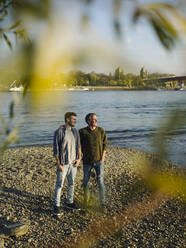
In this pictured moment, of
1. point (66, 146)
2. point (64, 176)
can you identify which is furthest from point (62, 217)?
point (66, 146)

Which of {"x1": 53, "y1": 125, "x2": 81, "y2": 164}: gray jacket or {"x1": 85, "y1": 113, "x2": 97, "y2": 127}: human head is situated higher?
{"x1": 85, "y1": 113, "x2": 97, "y2": 127}: human head

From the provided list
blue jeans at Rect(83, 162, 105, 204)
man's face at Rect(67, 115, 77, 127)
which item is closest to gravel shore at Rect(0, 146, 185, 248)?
blue jeans at Rect(83, 162, 105, 204)

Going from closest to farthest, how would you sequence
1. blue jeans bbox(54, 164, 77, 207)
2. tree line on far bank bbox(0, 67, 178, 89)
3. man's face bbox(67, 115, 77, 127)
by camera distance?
tree line on far bank bbox(0, 67, 178, 89) → man's face bbox(67, 115, 77, 127) → blue jeans bbox(54, 164, 77, 207)

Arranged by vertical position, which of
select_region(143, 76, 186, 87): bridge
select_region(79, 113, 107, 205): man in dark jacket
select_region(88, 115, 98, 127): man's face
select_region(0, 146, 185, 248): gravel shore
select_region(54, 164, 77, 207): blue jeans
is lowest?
select_region(0, 146, 185, 248): gravel shore

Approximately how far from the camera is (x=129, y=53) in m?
0.57

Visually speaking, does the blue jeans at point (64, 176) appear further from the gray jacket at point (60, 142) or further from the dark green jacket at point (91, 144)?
the dark green jacket at point (91, 144)

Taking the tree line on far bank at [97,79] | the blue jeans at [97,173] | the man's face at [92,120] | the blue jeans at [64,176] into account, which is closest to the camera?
the tree line on far bank at [97,79]

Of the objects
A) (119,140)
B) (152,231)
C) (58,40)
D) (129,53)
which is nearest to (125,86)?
(129,53)

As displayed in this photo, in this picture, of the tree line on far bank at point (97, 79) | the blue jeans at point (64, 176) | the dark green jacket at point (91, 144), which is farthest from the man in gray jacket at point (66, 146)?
the tree line on far bank at point (97, 79)

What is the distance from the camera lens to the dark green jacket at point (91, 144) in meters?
6.03

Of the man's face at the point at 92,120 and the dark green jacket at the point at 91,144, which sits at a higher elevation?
the man's face at the point at 92,120

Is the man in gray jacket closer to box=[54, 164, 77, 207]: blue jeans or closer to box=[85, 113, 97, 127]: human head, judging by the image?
box=[54, 164, 77, 207]: blue jeans

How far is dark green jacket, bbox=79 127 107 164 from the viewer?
19.8 ft

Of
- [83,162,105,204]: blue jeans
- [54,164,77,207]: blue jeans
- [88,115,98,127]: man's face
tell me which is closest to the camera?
[54,164,77,207]: blue jeans
